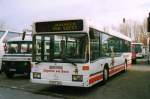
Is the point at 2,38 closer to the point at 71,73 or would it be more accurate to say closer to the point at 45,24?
the point at 45,24

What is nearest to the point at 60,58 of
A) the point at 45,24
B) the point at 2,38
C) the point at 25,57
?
the point at 45,24

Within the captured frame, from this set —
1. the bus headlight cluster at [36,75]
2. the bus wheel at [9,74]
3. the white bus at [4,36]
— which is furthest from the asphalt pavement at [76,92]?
the white bus at [4,36]

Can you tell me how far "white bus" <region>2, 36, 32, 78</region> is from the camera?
17375 millimetres

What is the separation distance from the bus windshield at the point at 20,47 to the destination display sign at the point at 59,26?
5017 millimetres

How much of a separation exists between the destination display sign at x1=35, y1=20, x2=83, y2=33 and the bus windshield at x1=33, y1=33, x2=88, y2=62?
230 millimetres

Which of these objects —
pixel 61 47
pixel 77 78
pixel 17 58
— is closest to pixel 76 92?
pixel 77 78

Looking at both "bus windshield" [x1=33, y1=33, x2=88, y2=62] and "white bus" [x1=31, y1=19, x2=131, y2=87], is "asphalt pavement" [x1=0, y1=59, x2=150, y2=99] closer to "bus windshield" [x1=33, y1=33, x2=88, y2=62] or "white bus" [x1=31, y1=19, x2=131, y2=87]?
"white bus" [x1=31, y1=19, x2=131, y2=87]

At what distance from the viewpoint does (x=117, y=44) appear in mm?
18875

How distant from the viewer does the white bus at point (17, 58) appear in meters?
17.4

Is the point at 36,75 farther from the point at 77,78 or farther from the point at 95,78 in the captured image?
the point at 95,78

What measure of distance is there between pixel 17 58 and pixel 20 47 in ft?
2.93

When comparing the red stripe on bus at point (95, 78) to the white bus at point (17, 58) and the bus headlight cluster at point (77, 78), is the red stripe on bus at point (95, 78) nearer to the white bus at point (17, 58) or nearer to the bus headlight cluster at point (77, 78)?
the bus headlight cluster at point (77, 78)

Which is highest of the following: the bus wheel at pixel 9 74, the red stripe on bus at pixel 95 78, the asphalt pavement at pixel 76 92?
the red stripe on bus at pixel 95 78

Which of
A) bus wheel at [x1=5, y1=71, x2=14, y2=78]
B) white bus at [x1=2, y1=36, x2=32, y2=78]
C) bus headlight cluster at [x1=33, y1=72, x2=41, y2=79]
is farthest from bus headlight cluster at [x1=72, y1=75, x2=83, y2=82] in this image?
bus wheel at [x1=5, y1=71, x2=14, y2=78]
